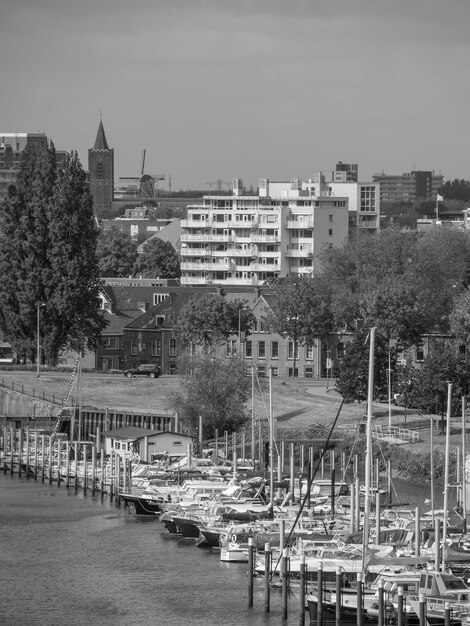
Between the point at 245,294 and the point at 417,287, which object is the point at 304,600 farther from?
the point at 245,294

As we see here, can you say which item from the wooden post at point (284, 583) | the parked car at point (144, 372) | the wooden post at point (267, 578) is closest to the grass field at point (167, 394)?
the parked car at point (144, 372)

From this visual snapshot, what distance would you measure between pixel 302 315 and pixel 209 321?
1138 cm

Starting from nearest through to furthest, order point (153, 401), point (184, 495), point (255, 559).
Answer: point (255, 559), point (184, 495), point (153, 401)

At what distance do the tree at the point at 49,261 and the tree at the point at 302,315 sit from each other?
54.6 ft

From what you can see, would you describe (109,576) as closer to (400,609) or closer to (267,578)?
(267,578)

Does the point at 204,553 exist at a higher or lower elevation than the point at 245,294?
lower

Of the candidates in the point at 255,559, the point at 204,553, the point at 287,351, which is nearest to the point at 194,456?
the point at 204,553

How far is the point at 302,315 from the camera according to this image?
162000 mm

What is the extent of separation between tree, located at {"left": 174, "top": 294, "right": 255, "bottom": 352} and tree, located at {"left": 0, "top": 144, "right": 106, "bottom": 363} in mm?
12936

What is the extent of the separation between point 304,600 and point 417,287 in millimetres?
101214

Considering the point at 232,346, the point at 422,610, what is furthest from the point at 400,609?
the point at 232,346

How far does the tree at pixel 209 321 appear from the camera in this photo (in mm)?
169125

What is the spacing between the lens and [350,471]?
11350 centimetres

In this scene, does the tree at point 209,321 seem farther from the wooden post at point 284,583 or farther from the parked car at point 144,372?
the wooden post at point 284,583
